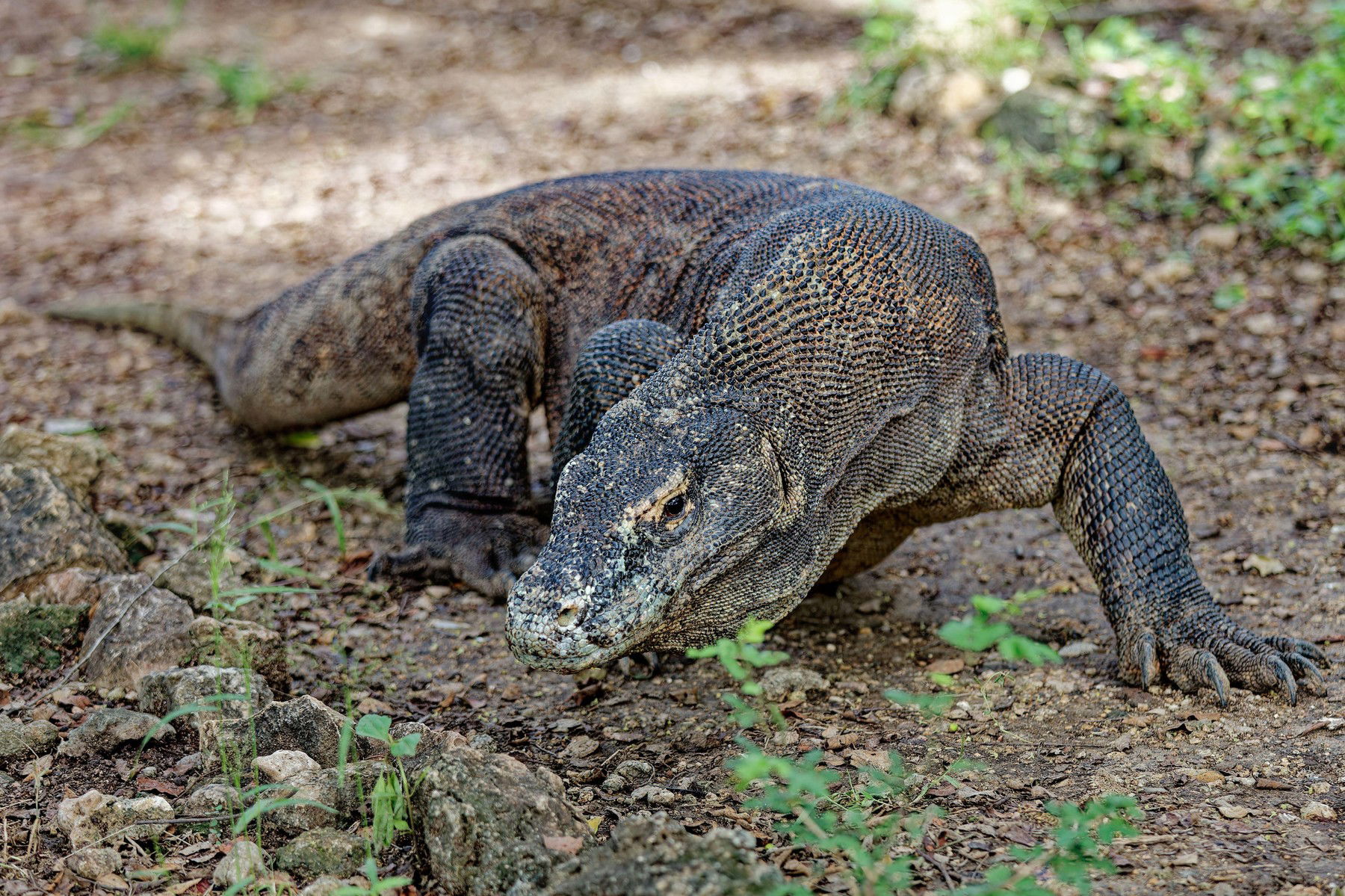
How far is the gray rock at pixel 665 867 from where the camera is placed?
2.06 metres

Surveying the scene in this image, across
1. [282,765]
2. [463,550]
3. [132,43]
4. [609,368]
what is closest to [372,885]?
[282,765]

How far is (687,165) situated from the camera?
786 cm

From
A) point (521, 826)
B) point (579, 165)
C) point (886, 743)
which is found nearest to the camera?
point (521, 826)

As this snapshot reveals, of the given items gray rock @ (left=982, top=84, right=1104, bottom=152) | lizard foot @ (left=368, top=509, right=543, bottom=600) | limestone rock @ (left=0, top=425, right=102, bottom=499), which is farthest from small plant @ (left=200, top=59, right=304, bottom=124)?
lizard foot @ (left=368, top=509, right=543, bottom=600)

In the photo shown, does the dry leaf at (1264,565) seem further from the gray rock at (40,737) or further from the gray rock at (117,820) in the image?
the gray rock at (40,737)

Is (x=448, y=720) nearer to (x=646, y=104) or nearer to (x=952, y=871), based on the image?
(x=952, y=871)

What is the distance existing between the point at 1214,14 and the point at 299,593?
20.6ft

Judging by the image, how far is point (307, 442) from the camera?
18.1ft

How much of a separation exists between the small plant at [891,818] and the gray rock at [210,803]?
3.50ft

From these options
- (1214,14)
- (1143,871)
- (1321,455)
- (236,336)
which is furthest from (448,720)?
(1214,14)

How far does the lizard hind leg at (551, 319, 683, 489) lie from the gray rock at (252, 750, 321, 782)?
111 cm

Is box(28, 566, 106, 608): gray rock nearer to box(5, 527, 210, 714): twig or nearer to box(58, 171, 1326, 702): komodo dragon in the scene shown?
box(5, 527, 210, 714): twig

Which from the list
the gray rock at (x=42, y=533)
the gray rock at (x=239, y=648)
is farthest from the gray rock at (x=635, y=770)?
the gray rock at (x=42, y=533)

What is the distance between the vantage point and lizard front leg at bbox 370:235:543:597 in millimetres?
4273
